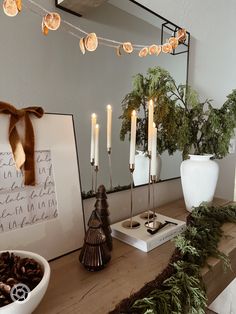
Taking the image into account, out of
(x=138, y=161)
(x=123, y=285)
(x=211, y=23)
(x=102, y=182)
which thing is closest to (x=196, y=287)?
(x=123, y=285)

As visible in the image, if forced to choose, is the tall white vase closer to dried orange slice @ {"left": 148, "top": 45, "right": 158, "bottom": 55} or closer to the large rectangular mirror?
the large rectangular mirror

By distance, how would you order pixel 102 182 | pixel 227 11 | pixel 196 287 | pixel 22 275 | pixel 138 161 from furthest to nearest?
pixel 227 11 → pixel 138 161 → pixel 102 182 → pixel 196 287 → pixel 22 275

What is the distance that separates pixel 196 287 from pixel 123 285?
184 mm

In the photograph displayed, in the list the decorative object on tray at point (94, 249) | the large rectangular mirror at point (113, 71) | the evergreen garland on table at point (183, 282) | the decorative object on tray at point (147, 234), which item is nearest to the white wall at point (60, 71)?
the large rectangular mirror at point (113, 71)

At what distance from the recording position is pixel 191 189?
3.78 feet

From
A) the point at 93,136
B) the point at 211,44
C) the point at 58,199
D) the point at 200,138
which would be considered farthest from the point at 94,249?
the point at 211,44

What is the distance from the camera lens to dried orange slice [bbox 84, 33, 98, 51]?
856 millimetres

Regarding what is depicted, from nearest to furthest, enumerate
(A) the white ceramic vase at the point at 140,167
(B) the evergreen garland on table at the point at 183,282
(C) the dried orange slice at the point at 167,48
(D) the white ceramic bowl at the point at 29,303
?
1. (D) the white ceramic bowl at the point at 29,303
2. (B) the evergreen garland on table at the point at 183,282
3. (A) the white ceramic vase at the point at 140,167
4. (C) the dried orange slice at the point at 167,48

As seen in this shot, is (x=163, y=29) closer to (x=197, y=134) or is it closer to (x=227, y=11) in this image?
(x=197, y=134)

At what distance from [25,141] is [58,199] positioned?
20cm

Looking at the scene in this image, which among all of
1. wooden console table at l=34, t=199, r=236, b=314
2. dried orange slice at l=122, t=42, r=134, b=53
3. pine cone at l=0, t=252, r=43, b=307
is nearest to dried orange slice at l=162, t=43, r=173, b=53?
dried orange slice at l=122, t=42, r=134, b=53

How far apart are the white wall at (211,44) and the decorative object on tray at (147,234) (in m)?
0.96

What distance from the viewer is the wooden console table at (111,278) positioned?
21.9 inches

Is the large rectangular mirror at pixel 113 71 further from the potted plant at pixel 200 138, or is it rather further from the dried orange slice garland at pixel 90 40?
the potted plant at pixel 200 138
